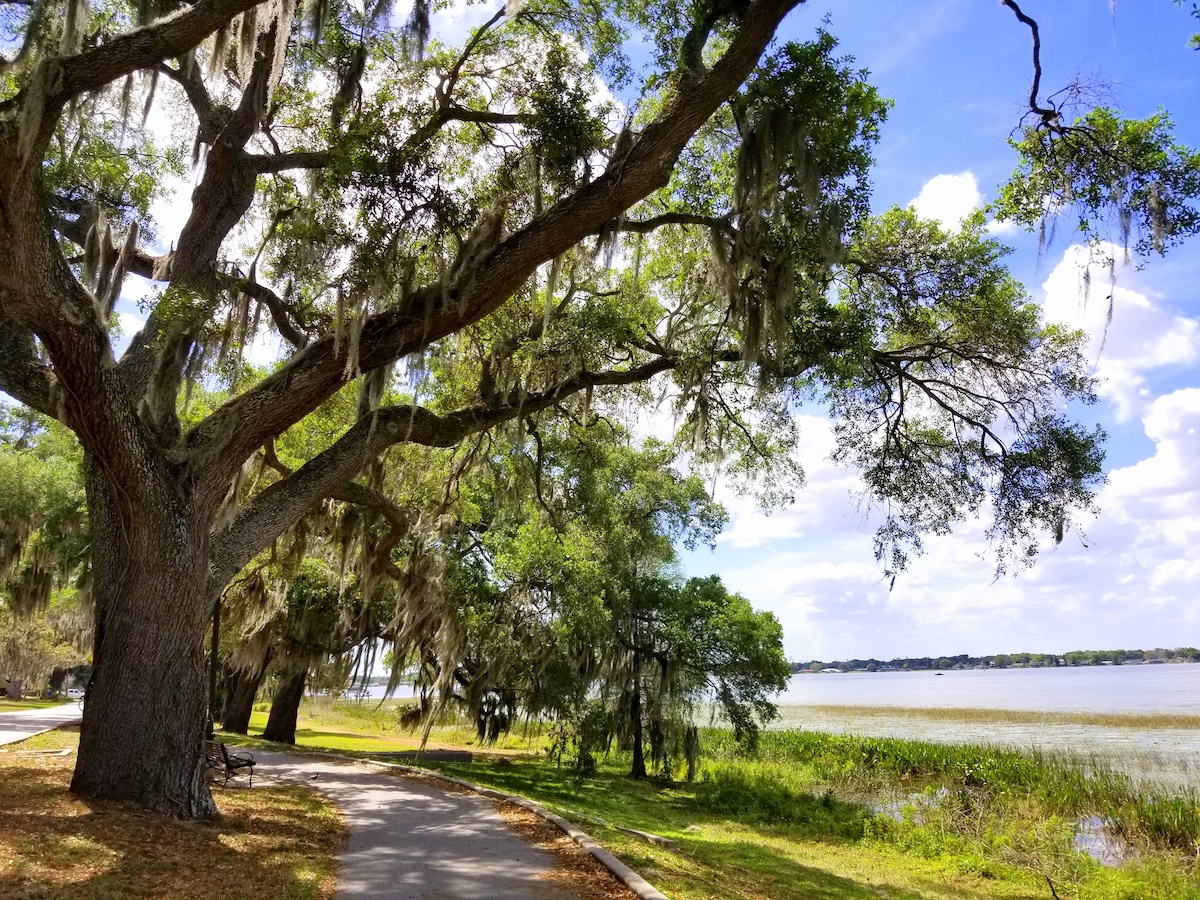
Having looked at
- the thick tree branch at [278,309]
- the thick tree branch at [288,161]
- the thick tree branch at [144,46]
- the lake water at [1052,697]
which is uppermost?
the thick tree branch at [288,161]

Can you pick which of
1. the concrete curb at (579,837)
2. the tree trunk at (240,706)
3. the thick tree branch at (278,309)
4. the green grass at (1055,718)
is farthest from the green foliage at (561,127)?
the green grass at (1055,718)

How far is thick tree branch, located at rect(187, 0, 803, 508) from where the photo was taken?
757 cm

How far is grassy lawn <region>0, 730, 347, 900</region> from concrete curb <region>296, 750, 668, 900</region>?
7.51 ft

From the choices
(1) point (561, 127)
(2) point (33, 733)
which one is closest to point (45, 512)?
(2) point (33, 733)

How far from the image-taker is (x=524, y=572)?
14.8 meters

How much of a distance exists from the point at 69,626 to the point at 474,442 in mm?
23588

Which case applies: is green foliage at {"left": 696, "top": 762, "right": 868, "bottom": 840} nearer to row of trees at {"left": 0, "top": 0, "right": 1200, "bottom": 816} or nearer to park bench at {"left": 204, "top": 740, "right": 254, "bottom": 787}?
row of trees at {"left": 0, "top": 0, "right": 1200, "bottom": 816}

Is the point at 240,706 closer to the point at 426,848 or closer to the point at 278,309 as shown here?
the point at 278,309

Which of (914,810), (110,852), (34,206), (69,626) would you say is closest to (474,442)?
(34,206)

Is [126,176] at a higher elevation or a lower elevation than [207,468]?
higher

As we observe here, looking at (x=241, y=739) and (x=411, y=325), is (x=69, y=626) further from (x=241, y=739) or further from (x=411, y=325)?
(x=411, y=325)

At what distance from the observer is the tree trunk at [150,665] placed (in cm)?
715

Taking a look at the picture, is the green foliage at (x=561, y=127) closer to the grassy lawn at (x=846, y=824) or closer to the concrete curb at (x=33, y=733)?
the grassy lawn at (x=846, y=824)

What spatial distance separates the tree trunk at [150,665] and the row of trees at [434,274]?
29mm
